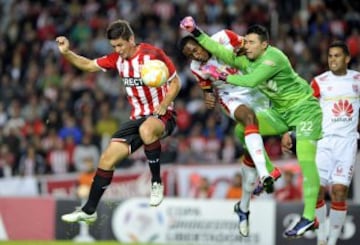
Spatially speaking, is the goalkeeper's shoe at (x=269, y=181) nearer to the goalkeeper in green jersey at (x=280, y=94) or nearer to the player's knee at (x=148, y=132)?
the goalkeeper in green jersey at (x=280, y=94)

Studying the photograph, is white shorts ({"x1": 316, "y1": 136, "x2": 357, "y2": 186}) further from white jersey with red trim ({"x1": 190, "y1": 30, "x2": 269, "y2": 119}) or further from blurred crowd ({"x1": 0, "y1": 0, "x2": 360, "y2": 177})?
blurred crowd ({"x1": 0, "y1": 0, "x2": 360, "y2": 177})

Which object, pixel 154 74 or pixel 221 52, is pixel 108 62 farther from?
pixel 221 52

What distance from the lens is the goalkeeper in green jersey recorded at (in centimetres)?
1559

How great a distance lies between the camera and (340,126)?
17.2 meters

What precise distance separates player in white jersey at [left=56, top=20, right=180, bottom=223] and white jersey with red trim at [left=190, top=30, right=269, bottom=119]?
40 centimetres

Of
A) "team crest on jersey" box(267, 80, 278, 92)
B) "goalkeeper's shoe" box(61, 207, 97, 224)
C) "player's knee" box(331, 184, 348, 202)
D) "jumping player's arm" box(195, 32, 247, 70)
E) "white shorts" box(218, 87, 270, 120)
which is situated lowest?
"goalkeeper's shoe" box(61, 207, 97, 224)

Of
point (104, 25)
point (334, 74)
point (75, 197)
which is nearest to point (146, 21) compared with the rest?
point (104, 25)

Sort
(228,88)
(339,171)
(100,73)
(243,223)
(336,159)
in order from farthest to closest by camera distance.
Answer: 1. (100,73)
2. (336,159)
3. (339,171)
4. (243,223)
5. (228,88)

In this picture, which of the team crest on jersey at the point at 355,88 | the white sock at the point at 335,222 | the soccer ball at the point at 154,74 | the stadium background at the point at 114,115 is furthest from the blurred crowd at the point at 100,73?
the soccer ball at the point at 154,74

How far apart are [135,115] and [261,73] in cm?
172

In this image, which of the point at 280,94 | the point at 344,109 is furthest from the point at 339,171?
the point at 280,94

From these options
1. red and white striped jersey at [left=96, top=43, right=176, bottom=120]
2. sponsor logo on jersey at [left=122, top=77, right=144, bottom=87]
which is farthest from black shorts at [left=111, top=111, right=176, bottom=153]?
sponsor logo on jersey at [left=122, top=77, right=144, bottom=87]

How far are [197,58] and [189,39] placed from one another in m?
0.27

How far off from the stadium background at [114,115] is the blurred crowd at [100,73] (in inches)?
1.0
